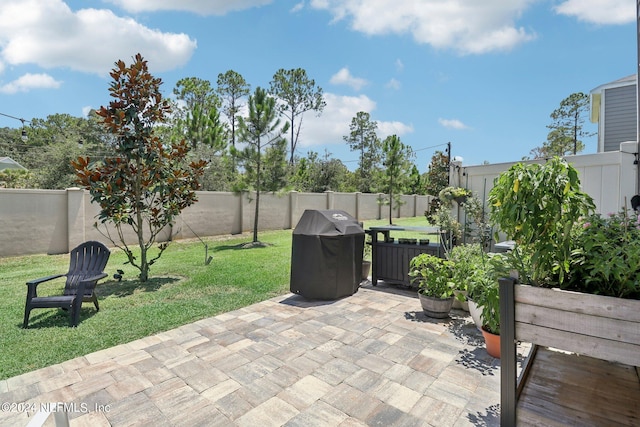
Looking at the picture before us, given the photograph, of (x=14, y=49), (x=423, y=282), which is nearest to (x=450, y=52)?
(x=423, y=282)

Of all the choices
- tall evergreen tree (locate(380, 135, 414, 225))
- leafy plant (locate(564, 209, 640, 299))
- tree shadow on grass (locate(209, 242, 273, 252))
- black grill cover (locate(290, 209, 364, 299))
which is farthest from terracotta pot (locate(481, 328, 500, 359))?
tall evergreen tree (locate(380, 135, 414, 225))

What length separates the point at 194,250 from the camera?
9.02 metres

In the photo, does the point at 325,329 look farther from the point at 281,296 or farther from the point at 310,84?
the point at 310,84

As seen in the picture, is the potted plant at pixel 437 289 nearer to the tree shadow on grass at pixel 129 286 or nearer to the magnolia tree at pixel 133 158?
the tree shadow on grass at pixel 129 286

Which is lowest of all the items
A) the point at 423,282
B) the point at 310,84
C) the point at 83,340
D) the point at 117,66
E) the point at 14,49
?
the point at 83,340

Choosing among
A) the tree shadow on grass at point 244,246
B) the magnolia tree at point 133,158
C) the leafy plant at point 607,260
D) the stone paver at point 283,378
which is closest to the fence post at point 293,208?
the tree shadow on grass at point 244,246

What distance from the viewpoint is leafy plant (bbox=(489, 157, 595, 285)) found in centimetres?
174

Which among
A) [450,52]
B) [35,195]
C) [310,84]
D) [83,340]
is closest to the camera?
[83,340]

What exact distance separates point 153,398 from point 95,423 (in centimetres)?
34

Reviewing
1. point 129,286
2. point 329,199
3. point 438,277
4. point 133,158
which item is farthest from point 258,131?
point 438,277

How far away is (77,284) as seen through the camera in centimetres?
400

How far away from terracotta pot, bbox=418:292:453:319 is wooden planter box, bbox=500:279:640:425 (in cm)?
183

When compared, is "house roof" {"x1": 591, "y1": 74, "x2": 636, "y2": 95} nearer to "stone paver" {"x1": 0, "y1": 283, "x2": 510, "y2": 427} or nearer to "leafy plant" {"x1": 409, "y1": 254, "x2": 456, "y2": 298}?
"leafy plant" {"x1": 409, "y1": 254, "x2": 456, "y2": 298}

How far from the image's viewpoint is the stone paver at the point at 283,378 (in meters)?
2.00
